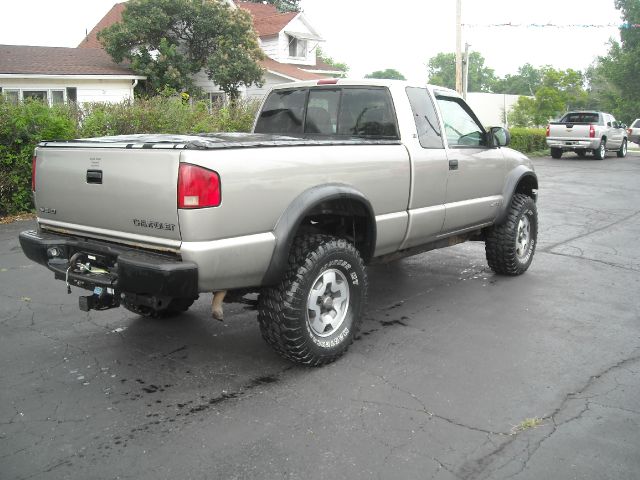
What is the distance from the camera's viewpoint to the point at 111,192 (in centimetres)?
398

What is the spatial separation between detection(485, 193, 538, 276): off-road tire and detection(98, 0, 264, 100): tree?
19.9m

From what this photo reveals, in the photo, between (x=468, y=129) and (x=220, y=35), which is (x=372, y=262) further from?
(x=220, y=35)

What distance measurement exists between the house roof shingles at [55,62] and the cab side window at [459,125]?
19558mm

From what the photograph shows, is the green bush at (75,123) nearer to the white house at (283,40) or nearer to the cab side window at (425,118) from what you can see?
the cab side window at (425,118)

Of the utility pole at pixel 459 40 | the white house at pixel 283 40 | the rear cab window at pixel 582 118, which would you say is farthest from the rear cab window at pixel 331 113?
the white house at pixel 283 40

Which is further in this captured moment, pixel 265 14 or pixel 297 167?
pixel 265 14

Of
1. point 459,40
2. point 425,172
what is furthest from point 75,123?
point 459,40

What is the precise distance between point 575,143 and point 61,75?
61.2 feet

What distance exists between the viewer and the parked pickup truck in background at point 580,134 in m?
23.6

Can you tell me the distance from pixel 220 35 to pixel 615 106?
38937 millimetres

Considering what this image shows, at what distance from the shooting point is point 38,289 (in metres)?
6.34

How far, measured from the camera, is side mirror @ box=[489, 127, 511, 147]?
624 cm

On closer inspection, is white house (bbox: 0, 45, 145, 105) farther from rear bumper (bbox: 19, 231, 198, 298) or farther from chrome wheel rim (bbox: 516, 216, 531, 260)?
rear bumper (bbox: 19, 231, 198, 298)

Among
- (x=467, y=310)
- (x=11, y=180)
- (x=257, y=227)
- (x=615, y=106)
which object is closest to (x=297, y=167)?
(x=257, y=227)
